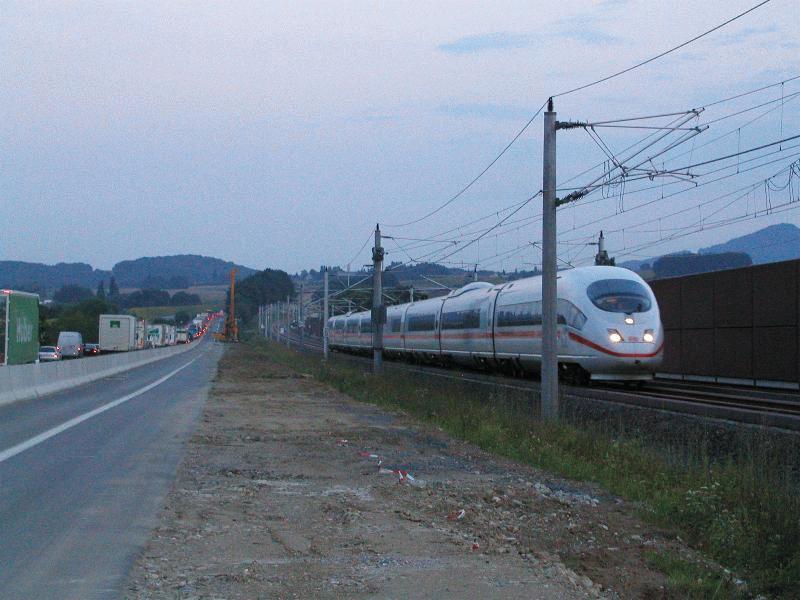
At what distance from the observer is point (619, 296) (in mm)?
26875

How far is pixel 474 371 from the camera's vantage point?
1715 inches

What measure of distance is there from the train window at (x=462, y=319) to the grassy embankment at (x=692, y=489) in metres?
17.8

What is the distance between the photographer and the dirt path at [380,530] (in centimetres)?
663

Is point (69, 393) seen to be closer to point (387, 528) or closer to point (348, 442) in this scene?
point (348, 442)

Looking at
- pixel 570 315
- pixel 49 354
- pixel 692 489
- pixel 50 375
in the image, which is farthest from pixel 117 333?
pixel 692 489

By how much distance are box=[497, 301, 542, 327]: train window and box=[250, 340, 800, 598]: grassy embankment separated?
10.3 m

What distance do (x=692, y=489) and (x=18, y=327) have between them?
2789 centimetres

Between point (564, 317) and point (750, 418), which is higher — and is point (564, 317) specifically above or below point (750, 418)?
above

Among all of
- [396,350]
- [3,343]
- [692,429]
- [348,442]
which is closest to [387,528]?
[348,442]

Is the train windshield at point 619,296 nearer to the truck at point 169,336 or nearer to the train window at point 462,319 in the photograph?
the train window at point 462,319

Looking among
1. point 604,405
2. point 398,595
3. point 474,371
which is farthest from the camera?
point 474,371

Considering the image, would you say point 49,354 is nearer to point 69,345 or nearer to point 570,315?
point 69,345

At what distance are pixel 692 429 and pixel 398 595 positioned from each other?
11.8 meters

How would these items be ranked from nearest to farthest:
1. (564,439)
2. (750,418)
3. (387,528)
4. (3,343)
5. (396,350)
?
(387,528) < (564,439) < (750,418) < (3,343) < (396,350)
